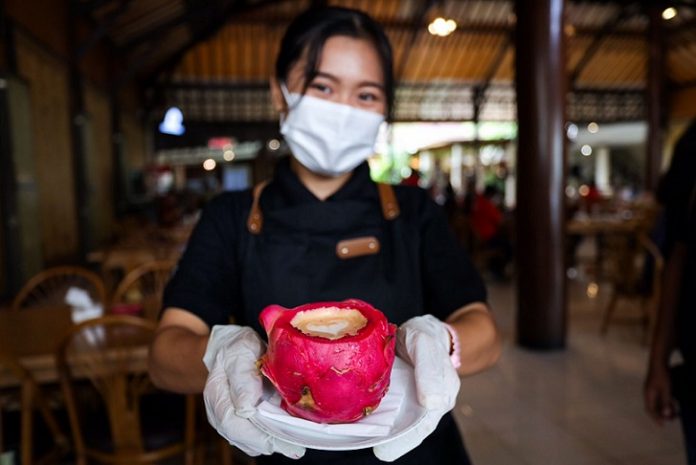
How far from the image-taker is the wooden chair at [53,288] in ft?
10.6

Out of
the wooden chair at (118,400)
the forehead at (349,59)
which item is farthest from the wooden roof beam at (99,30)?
A: the forehead at (349,59)

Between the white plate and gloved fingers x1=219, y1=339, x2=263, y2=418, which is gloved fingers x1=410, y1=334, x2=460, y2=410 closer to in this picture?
the white plate

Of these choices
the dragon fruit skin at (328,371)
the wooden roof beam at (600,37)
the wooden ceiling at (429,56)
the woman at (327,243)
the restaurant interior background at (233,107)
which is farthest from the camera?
the wooden roof beam at (600,37)

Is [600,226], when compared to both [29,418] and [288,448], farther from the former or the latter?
[288,448]

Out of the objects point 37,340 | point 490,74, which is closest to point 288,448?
point 37,340

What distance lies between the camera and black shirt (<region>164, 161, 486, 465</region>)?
1.06 meters

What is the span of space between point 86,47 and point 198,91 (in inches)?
282

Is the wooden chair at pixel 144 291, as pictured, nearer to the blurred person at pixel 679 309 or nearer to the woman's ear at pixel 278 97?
the woman's ear at pixel 278 97

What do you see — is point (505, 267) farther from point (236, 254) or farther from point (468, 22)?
point (468, 22)

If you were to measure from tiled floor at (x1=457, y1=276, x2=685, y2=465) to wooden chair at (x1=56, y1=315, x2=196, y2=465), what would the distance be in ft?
5.11

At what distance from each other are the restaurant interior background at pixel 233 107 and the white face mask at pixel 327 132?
2412 millimetres

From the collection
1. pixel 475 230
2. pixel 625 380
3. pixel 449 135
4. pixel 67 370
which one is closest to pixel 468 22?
pixel 449 135

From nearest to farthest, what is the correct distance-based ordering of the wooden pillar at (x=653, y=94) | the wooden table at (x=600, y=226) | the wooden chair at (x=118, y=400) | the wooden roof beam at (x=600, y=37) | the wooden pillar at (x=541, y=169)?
the wooden chair at (x=118, y=400)
the wooden pillar at (x=541, y=169)
the wooden table at (x=600, y=226)
the wooden pillar at (x=653, y=94)
the wooden roof beam at (x=600, y=37)

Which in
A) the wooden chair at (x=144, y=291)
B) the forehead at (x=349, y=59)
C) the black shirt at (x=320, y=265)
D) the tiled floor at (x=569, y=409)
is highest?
the forehead at (x=349, y=59)
